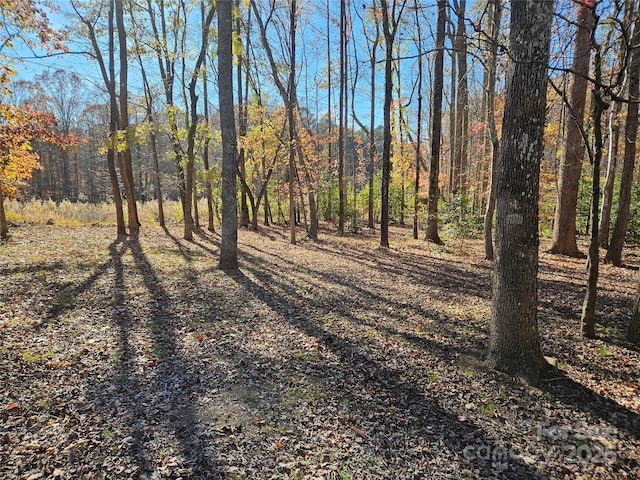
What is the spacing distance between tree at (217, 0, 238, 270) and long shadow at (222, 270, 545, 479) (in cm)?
304

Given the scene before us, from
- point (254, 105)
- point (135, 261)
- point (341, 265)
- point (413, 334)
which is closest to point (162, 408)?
point (413, 334)

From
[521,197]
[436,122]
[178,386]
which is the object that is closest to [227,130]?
[178,386]

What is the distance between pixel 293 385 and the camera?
3.28m

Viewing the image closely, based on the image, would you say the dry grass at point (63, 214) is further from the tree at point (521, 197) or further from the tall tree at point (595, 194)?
the tall tree at point (595, 194)

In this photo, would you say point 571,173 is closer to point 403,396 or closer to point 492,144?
point 492,144

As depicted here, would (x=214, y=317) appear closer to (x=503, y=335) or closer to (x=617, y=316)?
(x=503, y=335)

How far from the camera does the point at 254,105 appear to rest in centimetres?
1366

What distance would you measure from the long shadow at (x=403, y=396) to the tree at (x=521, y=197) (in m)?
0.97

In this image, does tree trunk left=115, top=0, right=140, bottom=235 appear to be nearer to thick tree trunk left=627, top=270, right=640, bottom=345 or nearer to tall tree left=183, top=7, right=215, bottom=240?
tall tree left=183, top=7, right=215, bottom=240

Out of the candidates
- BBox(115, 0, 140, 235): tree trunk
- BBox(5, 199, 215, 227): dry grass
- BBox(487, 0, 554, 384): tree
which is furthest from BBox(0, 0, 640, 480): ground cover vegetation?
BBox(5, 199, 215, 227): dry grass

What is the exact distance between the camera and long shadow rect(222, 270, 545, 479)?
98.9 inches

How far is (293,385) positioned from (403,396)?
41.7 inches

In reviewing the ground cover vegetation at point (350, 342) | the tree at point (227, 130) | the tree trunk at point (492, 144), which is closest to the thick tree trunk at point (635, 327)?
the ground cover vegetation at point (350, 342)

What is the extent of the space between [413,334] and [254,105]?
12.1 meters
